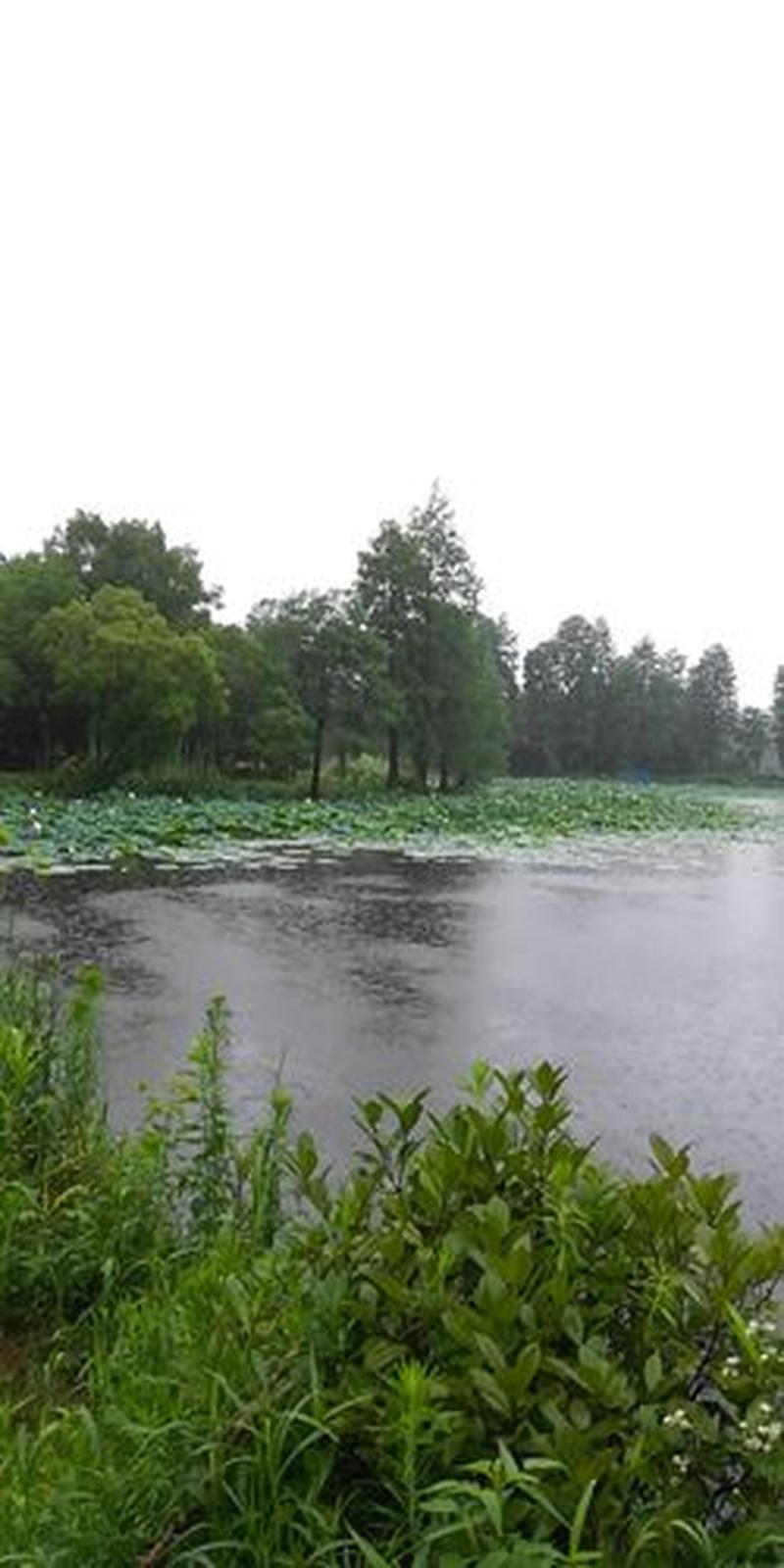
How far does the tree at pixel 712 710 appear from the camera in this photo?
81125 mm

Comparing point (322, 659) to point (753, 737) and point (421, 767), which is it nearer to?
point (421, 767)

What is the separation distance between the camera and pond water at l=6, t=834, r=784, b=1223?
22.0ft

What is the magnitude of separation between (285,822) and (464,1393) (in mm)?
25384

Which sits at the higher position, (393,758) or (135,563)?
(135,563)

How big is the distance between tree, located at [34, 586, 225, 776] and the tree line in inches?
2.1

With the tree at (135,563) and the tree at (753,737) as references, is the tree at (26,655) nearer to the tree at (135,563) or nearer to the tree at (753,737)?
the tree at (135,563)

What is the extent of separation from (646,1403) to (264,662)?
119 feet

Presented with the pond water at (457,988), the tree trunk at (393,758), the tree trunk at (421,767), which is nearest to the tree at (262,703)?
the tree trunk at (393,758)

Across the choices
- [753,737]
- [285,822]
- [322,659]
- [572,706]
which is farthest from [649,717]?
[285,822]

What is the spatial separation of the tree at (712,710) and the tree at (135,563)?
47690 mm

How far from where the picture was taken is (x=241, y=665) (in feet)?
123

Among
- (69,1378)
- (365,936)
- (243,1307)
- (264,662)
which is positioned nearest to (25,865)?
(365,936)

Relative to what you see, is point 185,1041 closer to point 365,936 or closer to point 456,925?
point 365,936

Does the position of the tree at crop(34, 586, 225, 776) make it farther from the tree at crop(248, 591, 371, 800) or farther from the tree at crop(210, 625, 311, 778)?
the tree at crop(248, 591, 371, 800)
